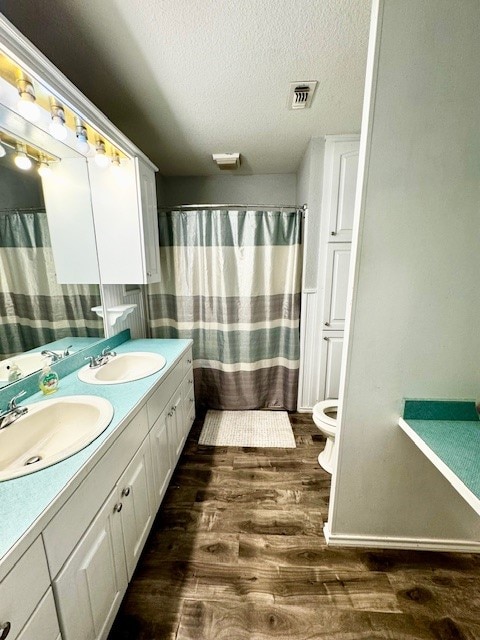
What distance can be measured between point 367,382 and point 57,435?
1353 mm

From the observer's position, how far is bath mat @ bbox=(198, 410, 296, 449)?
205cm

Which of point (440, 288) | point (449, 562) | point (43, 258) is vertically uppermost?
point (43, 258)

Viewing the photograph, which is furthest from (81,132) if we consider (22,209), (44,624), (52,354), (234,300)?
(44,624)

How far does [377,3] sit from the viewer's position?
84cm

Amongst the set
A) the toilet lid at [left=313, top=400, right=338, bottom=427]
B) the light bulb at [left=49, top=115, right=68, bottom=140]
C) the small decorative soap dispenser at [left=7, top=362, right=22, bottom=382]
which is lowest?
the toilet lid at [left=313, top=400, right=338, bottom=427]

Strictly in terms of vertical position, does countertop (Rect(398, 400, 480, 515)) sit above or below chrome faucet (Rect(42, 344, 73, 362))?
below

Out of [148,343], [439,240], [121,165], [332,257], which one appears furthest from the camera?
[332,257]

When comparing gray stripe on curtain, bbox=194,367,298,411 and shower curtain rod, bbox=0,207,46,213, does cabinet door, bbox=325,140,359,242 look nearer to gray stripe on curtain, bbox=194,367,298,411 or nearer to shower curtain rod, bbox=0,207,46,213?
gray stripe on curtain, bbox=194,367,298,411

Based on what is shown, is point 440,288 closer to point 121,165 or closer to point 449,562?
point 449,562

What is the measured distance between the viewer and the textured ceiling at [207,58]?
0.97 meters

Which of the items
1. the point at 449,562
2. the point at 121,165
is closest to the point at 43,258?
the point at 121,165

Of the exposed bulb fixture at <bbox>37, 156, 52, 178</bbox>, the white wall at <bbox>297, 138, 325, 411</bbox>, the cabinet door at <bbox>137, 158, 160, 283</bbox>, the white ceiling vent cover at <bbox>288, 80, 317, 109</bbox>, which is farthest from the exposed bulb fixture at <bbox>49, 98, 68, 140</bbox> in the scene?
the white wall at <bbox>297, 138, 325, 411</bbox>

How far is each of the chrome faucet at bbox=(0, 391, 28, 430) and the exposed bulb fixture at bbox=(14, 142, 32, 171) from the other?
106 cm

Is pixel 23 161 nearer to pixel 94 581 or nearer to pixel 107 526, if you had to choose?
pixel 107 526
